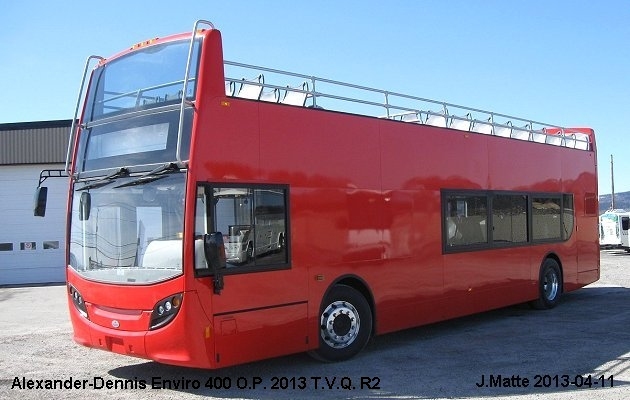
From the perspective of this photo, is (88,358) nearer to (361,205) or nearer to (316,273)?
(316,273)

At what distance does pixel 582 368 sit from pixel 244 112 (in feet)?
16.2

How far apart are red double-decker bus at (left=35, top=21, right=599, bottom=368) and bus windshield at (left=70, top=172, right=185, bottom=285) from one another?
19 millimetres

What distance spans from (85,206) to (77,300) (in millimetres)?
1119

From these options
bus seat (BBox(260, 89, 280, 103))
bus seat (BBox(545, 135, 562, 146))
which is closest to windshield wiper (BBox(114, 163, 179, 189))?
bus seat (BBox(260, 89, 280, 103))

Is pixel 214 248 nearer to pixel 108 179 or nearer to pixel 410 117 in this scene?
pixel 108 179

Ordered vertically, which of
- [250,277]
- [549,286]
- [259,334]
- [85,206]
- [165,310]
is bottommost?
[549,286]

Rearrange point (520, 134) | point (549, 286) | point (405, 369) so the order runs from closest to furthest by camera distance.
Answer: point (405, 369)
point (520, 134)
point (549, 286)

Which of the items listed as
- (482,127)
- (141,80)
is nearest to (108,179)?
(141,80)

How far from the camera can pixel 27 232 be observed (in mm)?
21906

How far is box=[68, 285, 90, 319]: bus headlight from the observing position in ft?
24.8

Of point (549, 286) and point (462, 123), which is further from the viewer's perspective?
point (549, 286)

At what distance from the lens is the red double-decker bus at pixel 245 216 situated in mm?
6707

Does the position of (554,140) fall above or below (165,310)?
above

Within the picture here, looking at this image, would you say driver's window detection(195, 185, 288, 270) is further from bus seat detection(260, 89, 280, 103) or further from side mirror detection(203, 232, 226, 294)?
bus seat detection(260, 89, 280, 103)
